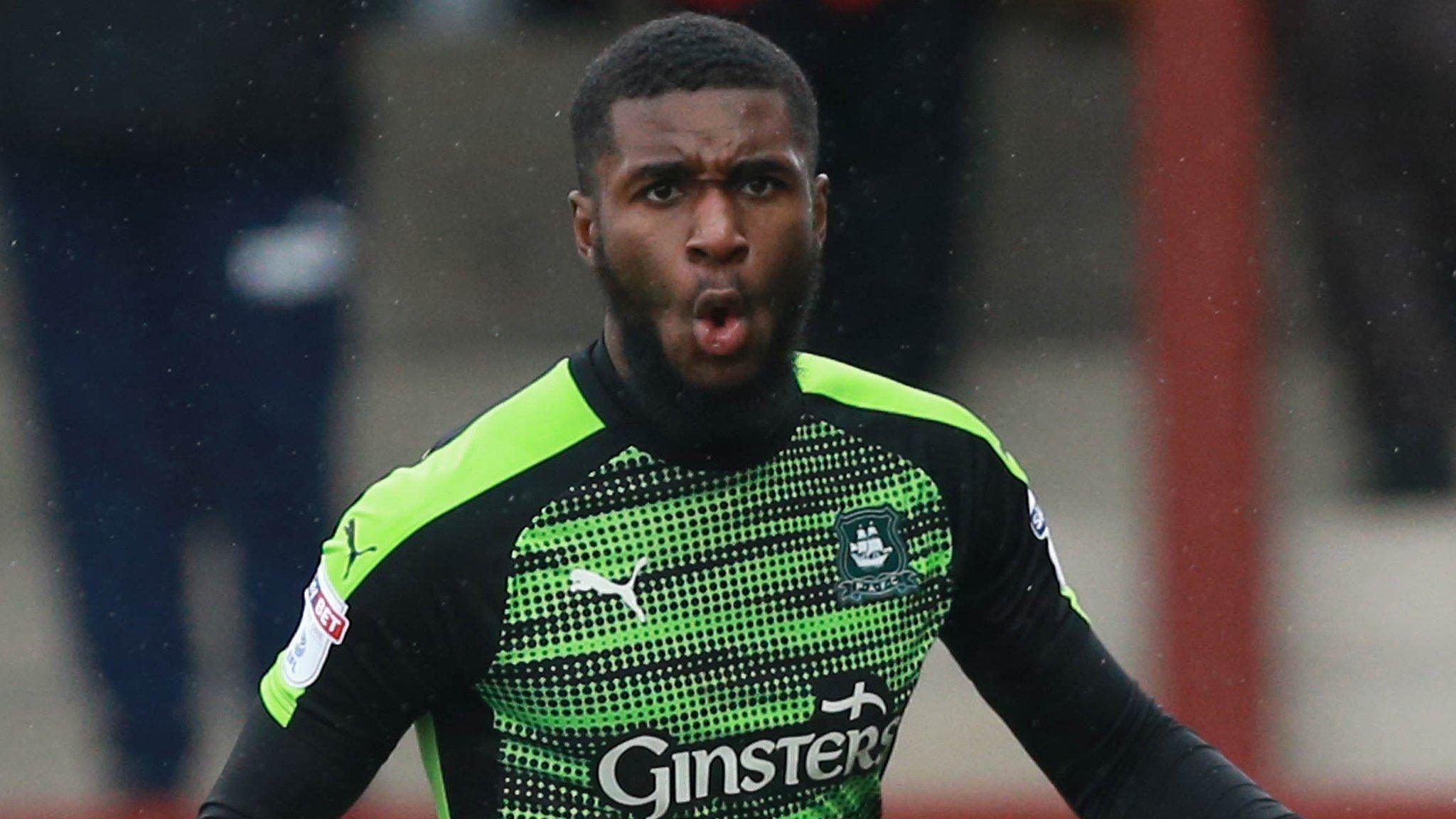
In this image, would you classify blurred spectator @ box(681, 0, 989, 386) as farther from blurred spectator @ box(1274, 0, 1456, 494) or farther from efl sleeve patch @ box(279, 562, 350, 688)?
efl sleeve patch @ box(279, 562, 350, 688)

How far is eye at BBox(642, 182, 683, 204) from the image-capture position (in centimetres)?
243

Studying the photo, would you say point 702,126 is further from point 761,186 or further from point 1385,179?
point 1385,179

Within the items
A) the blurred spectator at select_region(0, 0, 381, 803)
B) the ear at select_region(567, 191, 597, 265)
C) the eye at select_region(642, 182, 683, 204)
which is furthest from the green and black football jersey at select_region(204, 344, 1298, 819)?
the blurred spectator at select_region(0, 0, 381, 803)

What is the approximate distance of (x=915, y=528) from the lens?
262 cm

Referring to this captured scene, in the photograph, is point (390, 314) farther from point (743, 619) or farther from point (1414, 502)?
point (743, 619)

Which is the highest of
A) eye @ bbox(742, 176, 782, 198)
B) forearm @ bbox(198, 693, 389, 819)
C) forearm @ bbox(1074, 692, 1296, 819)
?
eye @ bbox(742, 176, 782, 198)

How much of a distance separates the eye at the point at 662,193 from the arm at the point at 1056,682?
469 millimetres

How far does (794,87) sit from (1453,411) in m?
2.77

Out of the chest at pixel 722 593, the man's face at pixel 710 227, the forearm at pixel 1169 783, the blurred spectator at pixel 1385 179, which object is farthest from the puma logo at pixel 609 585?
the blurred spectator at pixel 1385 179

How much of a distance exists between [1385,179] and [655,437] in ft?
8.61

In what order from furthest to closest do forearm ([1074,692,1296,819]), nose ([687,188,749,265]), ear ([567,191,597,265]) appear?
forearm ([1074,692,1296,819])
ear ([567,191,597,265])
nose ([687,188,749,265])

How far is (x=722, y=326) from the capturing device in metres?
2.41

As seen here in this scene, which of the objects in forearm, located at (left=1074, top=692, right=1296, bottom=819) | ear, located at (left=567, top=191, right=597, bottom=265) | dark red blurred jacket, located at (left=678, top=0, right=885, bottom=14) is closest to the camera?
A: ear, located at (left=567, top=191, right=597, bottom=265)

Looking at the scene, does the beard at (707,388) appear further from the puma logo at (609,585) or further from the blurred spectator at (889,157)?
the blurred spectator at (889,157)
